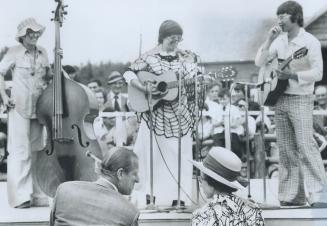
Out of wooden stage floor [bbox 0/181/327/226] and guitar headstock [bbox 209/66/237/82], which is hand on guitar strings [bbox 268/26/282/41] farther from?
wooden stage floor [bbox 0/181/327/226]

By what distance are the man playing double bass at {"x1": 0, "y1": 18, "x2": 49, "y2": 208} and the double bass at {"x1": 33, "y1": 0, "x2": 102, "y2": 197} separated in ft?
0.69

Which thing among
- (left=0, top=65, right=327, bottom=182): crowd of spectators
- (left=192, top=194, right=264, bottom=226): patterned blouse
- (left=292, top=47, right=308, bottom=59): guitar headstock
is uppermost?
(left=292, top=47, right=308, bottom=59): guitar headstock

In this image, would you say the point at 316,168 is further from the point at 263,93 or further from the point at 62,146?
the point at 62,146

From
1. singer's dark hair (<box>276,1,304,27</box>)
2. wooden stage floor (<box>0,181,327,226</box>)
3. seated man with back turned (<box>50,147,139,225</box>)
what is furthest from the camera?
singer's dark hair (<box>276,1,304,27</box>)

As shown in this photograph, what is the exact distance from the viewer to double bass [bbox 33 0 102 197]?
5.71 metres

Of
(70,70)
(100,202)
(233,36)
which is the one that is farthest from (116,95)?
(100,202)

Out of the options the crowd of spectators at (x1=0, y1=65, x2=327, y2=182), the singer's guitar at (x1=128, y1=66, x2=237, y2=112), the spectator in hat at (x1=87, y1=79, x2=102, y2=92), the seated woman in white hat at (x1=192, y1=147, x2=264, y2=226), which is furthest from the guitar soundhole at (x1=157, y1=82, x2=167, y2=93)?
the spectator in hat at (x1=87, y1=79, x2=102, y2=92)

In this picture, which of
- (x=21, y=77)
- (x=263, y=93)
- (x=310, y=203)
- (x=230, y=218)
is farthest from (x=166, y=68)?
(x=230, y=218)

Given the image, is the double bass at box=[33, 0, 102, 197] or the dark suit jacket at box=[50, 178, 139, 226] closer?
the dark suit jacket at box=[50, 178, 139, 226]

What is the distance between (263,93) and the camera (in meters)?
5.93

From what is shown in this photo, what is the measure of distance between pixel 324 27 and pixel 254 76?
1.03 m

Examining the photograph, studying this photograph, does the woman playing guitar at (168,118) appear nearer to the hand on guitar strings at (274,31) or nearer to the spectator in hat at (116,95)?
the hand on guitar strings at (274,31)

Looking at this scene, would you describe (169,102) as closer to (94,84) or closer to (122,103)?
(122,103)

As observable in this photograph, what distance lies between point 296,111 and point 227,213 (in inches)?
91.5
